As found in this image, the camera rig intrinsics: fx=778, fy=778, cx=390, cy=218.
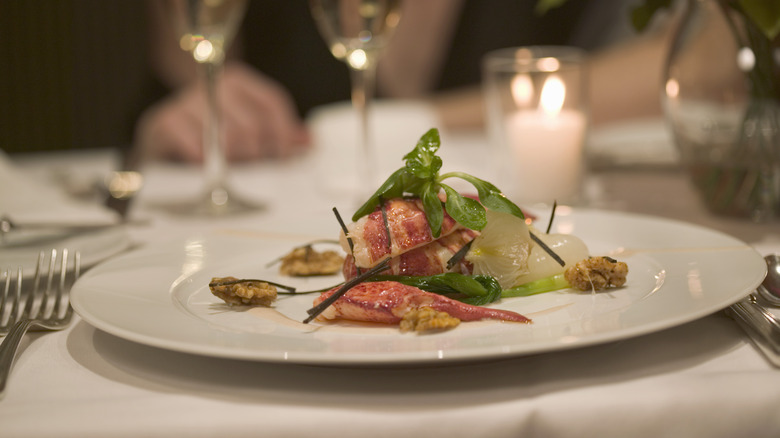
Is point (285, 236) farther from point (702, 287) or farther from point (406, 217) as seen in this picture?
point (702, 287)

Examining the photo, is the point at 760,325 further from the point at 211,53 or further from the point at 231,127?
the point at 231,127

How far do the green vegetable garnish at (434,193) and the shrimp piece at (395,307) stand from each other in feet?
0.32

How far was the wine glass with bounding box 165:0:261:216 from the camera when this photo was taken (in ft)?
5.07

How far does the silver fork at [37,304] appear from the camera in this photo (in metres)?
0.73

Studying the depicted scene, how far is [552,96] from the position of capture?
1.60m

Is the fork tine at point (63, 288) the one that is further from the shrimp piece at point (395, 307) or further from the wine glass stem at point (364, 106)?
the wine glass stem at point (364, 106)

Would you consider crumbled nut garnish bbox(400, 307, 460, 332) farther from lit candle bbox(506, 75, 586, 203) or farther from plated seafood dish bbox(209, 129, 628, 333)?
lit candle bbox(506, 75, 586, 203)

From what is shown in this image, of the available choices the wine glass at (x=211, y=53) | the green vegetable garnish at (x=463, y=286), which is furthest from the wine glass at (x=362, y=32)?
the green vegetable garnish at (x=463, y=286)

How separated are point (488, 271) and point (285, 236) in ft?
1.30

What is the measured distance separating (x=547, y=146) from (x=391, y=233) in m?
0.82

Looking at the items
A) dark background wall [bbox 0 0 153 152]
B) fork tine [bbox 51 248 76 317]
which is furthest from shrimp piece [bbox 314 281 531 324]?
dark background wall [bbox 0 0 153 152]

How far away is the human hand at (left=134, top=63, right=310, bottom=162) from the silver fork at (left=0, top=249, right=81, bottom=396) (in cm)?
128

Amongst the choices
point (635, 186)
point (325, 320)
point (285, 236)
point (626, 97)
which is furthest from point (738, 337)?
point (626, 97)

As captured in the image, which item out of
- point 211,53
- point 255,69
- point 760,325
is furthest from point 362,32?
point 255,69
